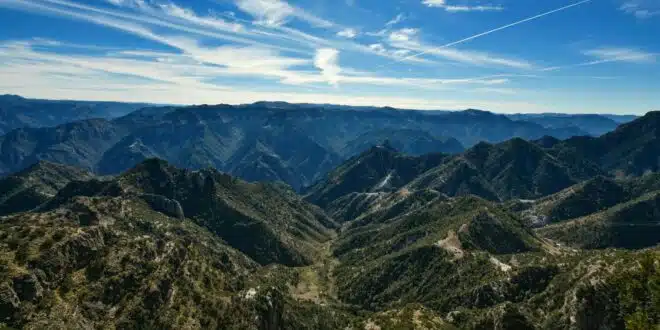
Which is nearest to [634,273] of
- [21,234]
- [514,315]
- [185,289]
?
[514,315]

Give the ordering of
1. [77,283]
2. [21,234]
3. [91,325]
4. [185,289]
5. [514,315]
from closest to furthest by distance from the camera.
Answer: [91,325], [77,283], [21,234], [185,289], [514,315]

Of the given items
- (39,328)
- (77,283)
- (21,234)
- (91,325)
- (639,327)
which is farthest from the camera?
(21,234)

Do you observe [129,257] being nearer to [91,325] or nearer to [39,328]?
[91,325]

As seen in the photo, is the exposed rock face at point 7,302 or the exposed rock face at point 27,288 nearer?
the exposed rock face at point 7,302

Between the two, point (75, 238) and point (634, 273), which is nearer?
point (75, 238)

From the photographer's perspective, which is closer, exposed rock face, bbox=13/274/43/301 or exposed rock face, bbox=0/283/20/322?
exposed rock face, bbox=0/283/20/322

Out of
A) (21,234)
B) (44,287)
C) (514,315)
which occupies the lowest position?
(514,315)

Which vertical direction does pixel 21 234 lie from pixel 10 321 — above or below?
above

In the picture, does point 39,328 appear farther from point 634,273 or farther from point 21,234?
point 634,273

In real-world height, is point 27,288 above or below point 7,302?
above

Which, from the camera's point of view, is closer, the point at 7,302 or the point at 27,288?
the point at 7,302
